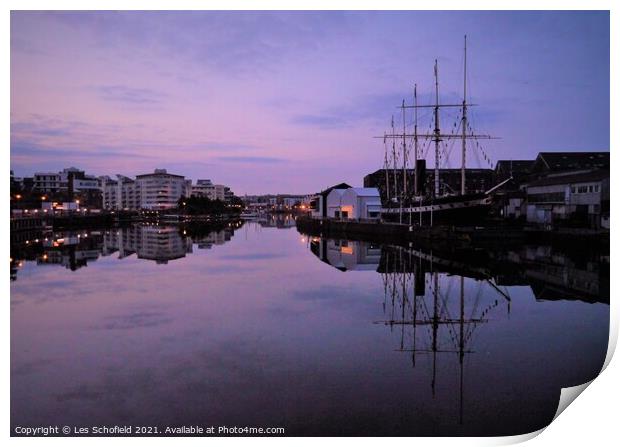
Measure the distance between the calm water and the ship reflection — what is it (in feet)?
0.15

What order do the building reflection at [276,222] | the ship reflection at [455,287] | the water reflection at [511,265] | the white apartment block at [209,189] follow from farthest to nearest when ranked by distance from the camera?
1. the white apartment block at [209,189]
2. the building reflection at [276,222]
3. the water reflection at [511,265]
4. the ship reflection at [455,287]

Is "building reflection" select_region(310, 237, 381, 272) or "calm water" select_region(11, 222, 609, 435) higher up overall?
"building reflection" select_region(310, 237, 381, 272)

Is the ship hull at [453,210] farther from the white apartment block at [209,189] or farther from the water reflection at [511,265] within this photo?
the white apartment block at [209,189]

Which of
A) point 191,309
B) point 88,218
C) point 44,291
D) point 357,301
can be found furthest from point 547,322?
point 88,218

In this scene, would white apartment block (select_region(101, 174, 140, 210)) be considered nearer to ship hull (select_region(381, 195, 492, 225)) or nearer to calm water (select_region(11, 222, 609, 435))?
ship hull (select_region(381, 195, 492, 225))

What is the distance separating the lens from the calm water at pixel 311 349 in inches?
173

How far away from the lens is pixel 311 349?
6.03 meters

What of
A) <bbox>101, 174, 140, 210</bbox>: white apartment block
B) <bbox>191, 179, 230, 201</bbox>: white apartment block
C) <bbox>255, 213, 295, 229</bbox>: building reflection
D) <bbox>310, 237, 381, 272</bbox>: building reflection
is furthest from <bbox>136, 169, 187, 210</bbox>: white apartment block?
<bbox>310, 237, 381, 272</bbox>: building reflection

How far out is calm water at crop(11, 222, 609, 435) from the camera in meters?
4.39

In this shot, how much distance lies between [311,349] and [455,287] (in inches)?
211

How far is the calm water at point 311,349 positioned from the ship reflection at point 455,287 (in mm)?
47

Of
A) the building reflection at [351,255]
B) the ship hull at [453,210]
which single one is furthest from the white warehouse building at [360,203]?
the building reflection at [351,255]

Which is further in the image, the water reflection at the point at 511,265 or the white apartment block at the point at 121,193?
the white apartment block at the point at 121,193
